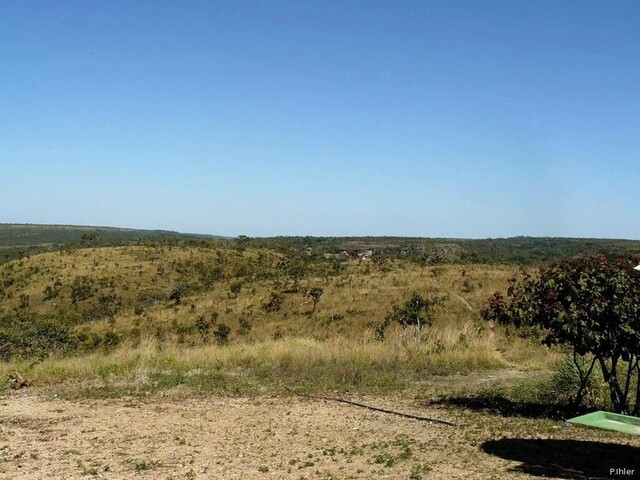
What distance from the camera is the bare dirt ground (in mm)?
6234

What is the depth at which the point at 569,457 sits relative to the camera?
21.3ft

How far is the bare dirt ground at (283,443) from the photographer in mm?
6234

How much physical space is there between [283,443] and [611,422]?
3822 millimetres

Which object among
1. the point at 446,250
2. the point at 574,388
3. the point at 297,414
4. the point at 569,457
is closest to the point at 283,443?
the point at 297,414

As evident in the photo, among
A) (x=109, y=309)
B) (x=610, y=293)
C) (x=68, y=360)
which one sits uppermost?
(x=610, y=293)

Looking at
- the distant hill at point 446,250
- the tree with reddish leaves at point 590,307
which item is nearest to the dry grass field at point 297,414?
the tree with reddish leaves at point 590,307

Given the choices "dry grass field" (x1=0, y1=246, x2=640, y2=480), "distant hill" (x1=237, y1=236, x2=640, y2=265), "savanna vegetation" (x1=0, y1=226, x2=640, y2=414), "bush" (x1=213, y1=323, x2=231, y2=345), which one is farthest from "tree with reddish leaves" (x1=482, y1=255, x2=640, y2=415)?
"distant hill" (x1=237, y1=236, x2=640, y2=265)

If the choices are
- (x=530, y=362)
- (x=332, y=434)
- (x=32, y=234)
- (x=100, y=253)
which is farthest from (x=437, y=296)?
(x=32, y=234)

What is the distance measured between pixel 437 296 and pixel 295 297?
8.69 m

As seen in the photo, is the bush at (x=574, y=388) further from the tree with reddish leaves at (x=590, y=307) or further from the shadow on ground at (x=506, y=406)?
the tree with reddish leaves at (x=590, y=307)

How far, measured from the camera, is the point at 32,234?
541 feet

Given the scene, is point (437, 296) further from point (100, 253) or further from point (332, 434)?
point (100, 253)

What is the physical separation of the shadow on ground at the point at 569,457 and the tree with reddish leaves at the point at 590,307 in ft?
4.36

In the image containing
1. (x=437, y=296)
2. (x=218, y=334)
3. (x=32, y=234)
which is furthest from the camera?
(x=32, y=234)
